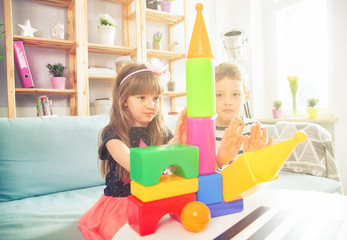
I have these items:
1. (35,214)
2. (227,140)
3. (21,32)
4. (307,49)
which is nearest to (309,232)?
(227,140)

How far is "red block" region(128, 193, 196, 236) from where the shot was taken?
20.9 inches

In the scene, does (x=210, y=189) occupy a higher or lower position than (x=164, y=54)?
lower

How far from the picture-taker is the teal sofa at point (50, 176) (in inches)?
42.8

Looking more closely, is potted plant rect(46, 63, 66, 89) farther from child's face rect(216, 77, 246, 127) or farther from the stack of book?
child's face rect(216, 77, 246, 127)

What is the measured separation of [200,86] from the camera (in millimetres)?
599

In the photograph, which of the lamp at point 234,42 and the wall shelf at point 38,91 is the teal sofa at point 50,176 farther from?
the lamp at point 234,42

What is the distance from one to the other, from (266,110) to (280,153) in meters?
2.79

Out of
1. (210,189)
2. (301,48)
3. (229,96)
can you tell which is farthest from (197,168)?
(301,48)

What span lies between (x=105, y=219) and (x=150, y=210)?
1.55ft

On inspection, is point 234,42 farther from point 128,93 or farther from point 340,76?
point 128,93

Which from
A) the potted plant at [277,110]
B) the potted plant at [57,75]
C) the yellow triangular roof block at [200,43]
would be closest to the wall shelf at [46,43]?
the potted plant at [57,75]

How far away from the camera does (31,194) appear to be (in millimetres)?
1336

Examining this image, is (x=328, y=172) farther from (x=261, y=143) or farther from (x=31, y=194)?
(x=31, y=194)

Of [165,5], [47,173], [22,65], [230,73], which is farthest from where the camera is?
[165,5]
